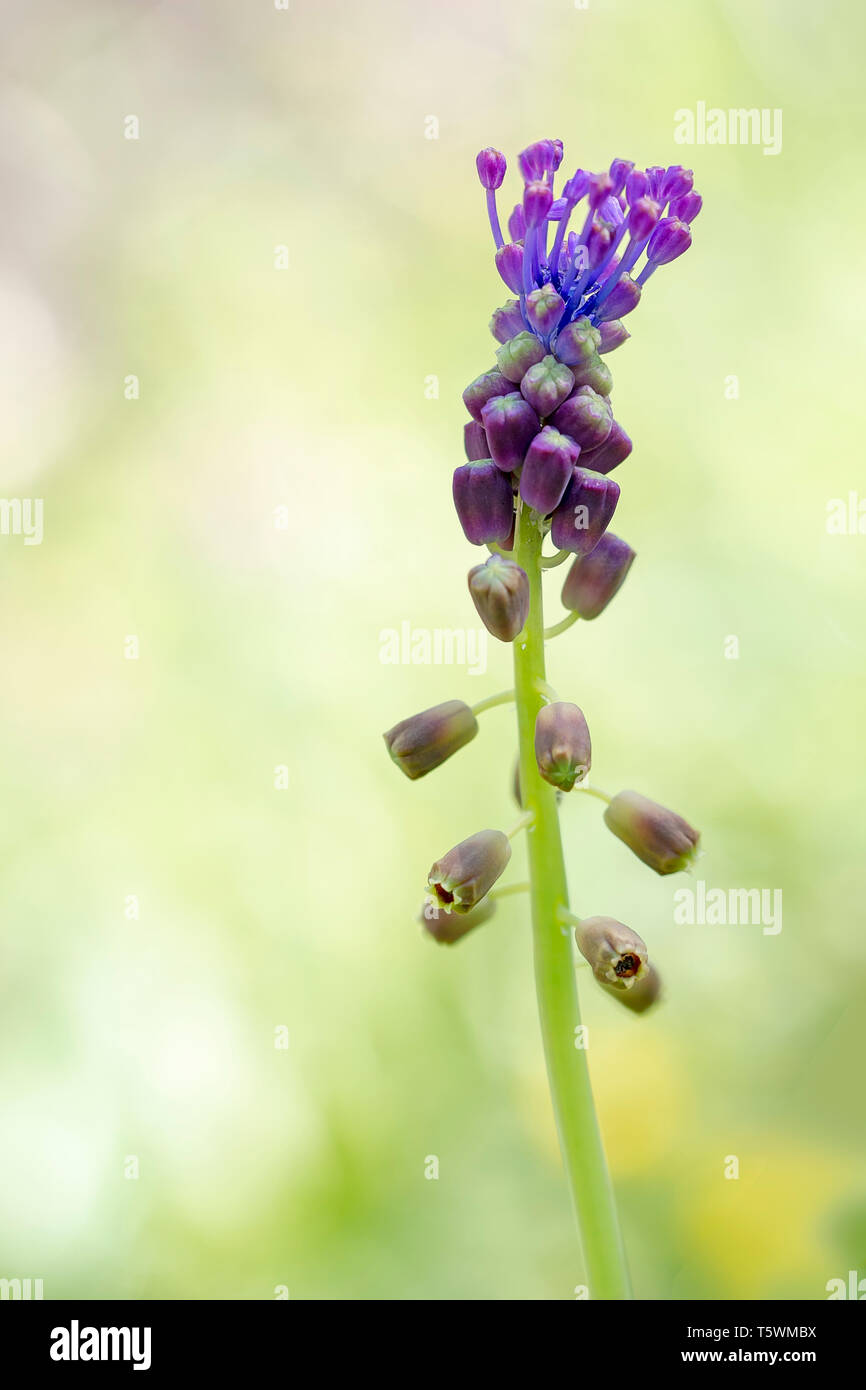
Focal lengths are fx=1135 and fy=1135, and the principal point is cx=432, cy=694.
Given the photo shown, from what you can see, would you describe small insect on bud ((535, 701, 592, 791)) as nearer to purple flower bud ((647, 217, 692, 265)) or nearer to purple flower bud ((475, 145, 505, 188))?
purple flower bud ((647, 217, 692, 265))

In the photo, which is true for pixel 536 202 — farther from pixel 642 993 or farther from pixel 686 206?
pixel 642 993

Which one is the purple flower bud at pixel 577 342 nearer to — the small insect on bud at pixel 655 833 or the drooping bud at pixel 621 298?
the drooping bud at pixel 621 298

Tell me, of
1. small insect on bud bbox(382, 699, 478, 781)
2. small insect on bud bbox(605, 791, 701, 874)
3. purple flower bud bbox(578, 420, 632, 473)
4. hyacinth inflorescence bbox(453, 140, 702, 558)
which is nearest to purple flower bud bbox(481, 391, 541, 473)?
hyacinth inflorescence bbox(453, 140, 702, 558)

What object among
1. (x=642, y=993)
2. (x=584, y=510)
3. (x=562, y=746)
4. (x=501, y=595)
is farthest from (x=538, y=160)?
(x=642, y=993)

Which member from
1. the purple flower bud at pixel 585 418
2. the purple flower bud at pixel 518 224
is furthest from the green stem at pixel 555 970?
the purple flower bud at pixel 518 224

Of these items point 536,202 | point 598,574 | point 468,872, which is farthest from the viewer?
point 598,574

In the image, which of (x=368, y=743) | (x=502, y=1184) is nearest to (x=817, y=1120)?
(x=502, y=1184)
